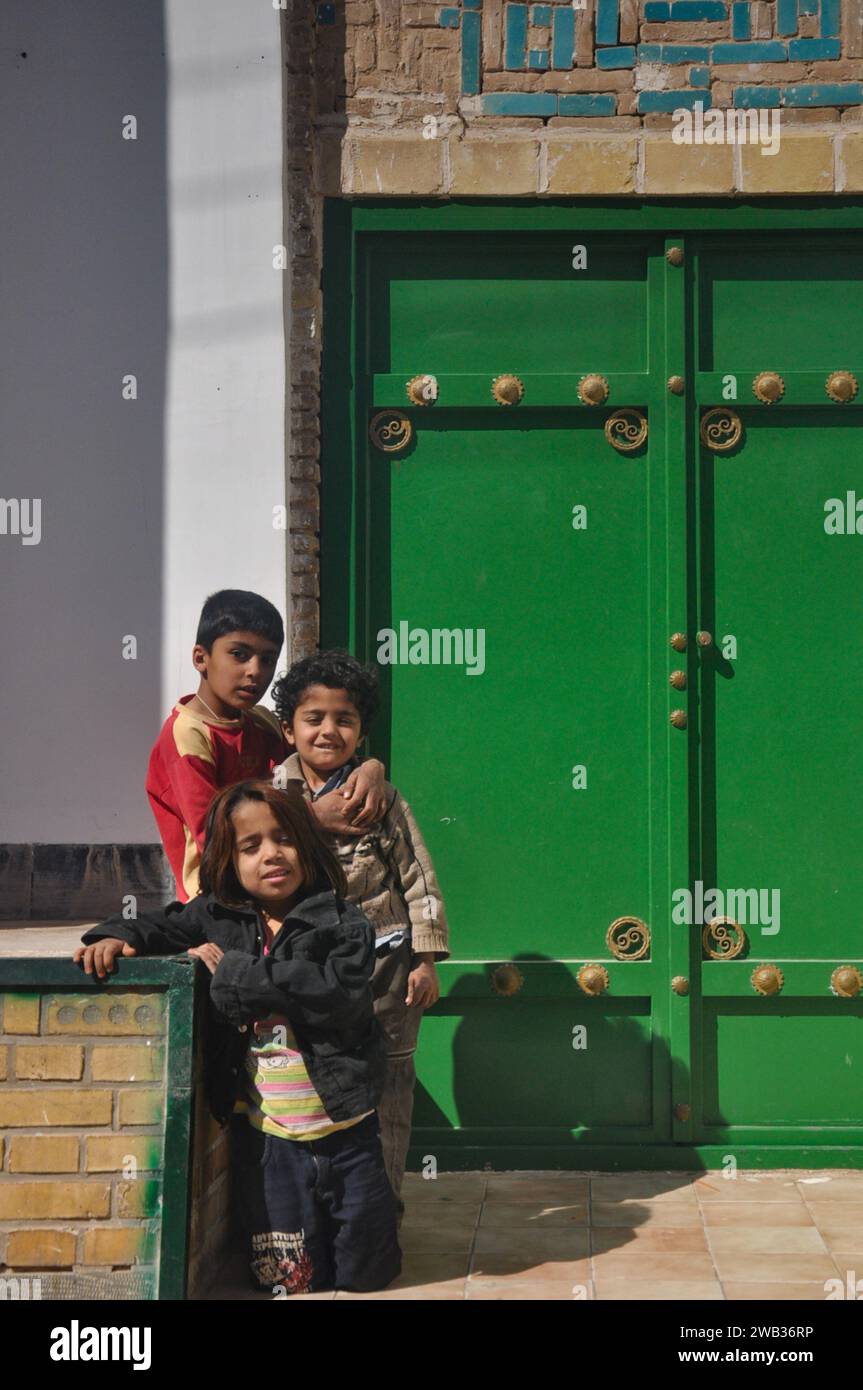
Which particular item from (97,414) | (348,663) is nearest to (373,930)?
(348,663)

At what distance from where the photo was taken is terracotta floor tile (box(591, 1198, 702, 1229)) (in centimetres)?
441

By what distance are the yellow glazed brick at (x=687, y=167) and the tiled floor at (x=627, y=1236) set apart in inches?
129

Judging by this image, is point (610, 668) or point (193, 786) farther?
point (610, 668)

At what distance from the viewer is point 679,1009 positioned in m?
4.98

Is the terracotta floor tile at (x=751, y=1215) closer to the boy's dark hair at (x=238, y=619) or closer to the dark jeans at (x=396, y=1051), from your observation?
the dark jeans at (x=396, y=1051)

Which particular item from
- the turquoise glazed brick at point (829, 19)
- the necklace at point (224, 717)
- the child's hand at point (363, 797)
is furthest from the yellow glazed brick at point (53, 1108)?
the turquoise glazed brick at point (829, 19)

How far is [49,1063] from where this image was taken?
3705 mm

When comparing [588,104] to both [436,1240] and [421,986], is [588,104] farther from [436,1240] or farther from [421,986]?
[436,1240]

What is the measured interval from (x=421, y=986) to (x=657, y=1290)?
99 centimetres

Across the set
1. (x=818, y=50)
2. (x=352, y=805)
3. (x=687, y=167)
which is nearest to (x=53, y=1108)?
(x=352, y=805)

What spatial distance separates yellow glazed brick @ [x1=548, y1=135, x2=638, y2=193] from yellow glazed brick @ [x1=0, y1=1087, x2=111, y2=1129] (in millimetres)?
3267

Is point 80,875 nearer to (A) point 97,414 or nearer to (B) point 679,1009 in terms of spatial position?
(A) point 97,414

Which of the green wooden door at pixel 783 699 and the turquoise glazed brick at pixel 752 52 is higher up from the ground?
the turquoise glazed brick at pixel 752 52

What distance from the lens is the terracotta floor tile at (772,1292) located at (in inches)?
147
